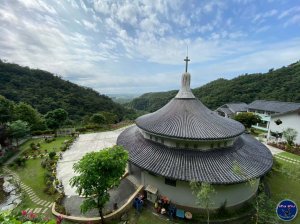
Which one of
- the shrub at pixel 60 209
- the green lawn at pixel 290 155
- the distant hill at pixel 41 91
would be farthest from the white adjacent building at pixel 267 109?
the distant hill at pixel 41 91

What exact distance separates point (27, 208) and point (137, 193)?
9.20m

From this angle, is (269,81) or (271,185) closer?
(271,185)

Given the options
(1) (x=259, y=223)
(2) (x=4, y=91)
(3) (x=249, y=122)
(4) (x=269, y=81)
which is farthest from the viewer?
(4) (x=269, y=81)

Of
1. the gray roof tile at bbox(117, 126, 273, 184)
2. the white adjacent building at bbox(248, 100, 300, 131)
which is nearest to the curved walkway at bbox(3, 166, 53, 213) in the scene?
the gray roof tile at bbox(117, 126, 273, 184)

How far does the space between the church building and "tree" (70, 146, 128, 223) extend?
131 inches

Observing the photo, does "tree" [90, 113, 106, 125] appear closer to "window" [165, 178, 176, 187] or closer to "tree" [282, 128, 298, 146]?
"window" [165, 178, 176, 187]

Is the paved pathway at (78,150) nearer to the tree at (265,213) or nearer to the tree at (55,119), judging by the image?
the tree at (55,119)

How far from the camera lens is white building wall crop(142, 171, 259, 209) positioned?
12.7m

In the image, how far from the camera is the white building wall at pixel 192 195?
41.8 ft

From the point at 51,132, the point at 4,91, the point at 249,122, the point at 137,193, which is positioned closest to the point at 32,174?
the point at 137,193

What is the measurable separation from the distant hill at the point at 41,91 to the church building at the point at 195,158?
55.8 meters

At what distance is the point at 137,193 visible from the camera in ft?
46.5

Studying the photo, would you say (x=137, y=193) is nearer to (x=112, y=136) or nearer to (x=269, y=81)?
(x=112, y=136)

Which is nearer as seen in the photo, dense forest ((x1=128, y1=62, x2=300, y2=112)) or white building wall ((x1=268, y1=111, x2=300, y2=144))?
white building wall ((x1=268, y1=111, x2=300, y2=144))
